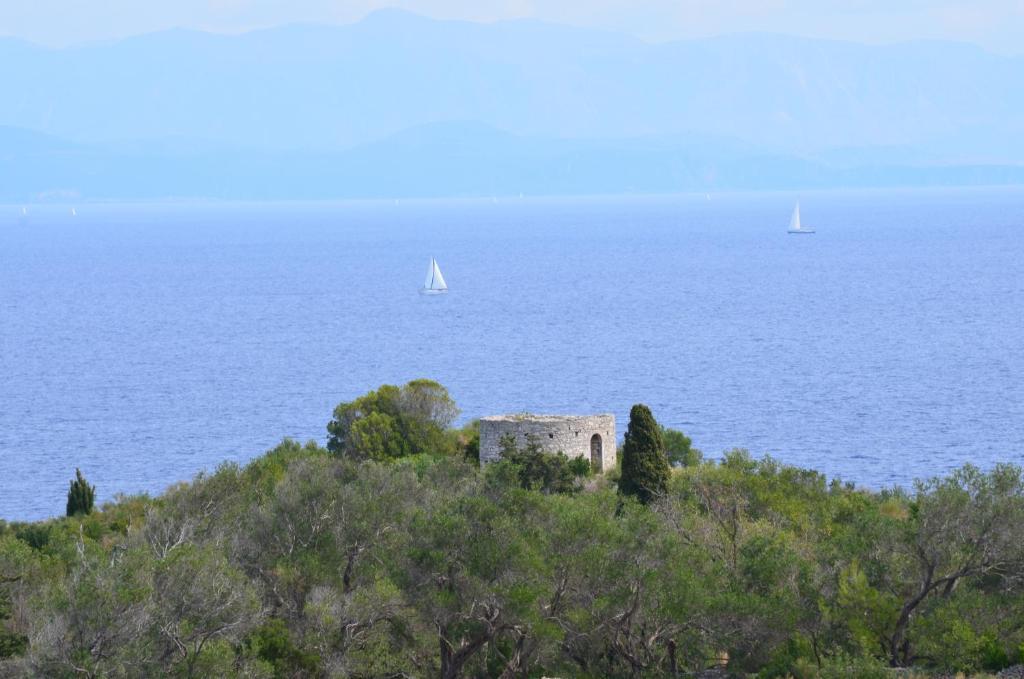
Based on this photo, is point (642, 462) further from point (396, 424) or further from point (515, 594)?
point (515, 594)

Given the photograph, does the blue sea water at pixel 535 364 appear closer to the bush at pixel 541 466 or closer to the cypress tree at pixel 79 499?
the cypress tree at pixel 79 499

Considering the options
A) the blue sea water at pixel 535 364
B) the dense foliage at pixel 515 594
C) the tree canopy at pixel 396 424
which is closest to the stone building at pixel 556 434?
the tree canopy at pixel 396 424

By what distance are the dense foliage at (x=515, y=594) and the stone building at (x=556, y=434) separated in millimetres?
13637

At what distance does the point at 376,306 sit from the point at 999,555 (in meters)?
129

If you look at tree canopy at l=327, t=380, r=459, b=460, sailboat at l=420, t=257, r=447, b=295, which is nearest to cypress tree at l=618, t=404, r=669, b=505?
tree canopy at l=327, t=380, r=459, b=460

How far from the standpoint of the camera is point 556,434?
166ft

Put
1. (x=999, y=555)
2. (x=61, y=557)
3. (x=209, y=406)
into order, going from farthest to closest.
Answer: (x=209, y=406)
(x=61, y=557)
(x=999, y=555)

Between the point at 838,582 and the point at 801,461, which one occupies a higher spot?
the point at 838,582

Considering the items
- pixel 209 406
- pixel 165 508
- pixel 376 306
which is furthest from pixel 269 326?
pixel 165 508

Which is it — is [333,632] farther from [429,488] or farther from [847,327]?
[847,327]

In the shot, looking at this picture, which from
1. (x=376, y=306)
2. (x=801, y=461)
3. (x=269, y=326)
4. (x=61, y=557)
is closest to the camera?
(x=61, y=557)

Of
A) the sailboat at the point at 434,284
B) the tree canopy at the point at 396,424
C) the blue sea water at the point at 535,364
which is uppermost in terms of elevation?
the tree canopy at the point at 396,424

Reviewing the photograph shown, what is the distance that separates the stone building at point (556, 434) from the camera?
5041 cm

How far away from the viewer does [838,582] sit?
106 ft
